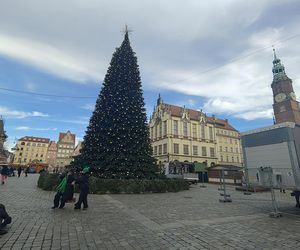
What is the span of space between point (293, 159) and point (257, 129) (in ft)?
7.40

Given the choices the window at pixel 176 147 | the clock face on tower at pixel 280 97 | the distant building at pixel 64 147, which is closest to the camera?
the window at pixel 176 147

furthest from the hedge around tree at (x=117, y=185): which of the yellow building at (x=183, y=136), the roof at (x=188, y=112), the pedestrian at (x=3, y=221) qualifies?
the roof at (x=188, y=112)

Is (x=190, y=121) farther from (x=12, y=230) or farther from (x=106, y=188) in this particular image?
(x=12, y=230)

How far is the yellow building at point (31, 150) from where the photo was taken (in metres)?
115

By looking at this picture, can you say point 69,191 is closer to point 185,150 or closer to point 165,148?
point 165,148

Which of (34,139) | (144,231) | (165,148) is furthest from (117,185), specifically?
(34,139)

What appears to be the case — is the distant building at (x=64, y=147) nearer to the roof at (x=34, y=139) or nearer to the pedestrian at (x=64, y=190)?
the roof at (x=34, y=139)

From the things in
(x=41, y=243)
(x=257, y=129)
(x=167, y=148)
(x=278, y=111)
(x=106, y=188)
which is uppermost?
(x=278, y=111)

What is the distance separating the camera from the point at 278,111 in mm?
82438

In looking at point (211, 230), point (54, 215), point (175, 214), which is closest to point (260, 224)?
point (211, 230)

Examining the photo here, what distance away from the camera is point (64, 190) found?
9289 mm

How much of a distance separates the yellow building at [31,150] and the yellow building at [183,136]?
8568 centimetres

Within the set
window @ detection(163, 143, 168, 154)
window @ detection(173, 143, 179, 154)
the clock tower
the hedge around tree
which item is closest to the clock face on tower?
the clock tower

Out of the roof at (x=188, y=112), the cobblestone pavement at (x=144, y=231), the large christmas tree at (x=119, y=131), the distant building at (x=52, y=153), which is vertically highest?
the roof at (x=188, y=112)
